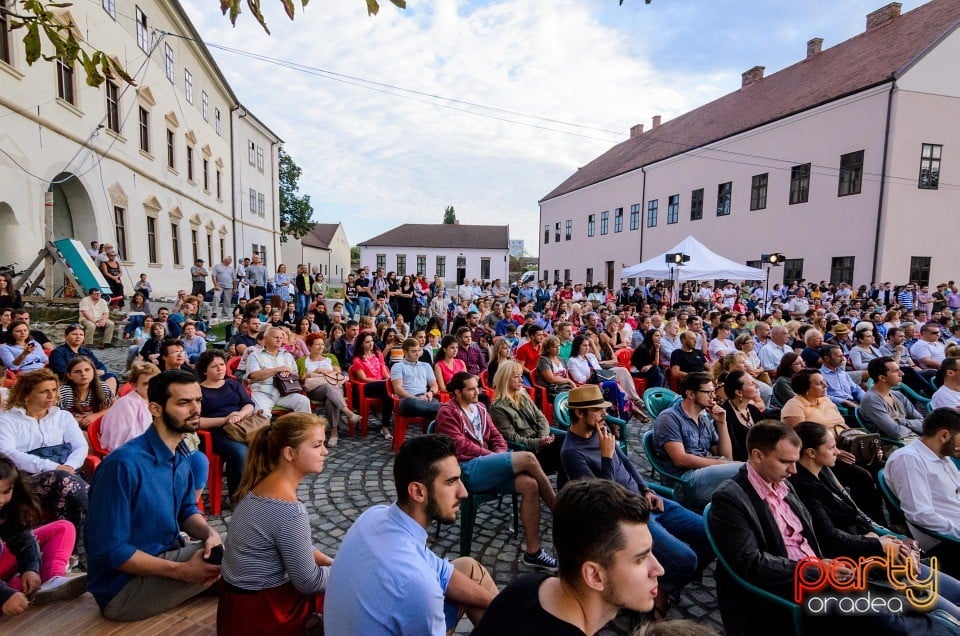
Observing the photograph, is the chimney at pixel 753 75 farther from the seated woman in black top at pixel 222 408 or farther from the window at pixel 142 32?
the seated woman in black top at pixel 222 408

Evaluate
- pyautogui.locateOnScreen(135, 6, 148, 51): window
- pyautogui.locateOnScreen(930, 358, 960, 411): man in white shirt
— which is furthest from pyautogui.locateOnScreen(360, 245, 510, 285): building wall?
pyautogui.locateOnScreen(930, 358, 960, 411): man in white shirt

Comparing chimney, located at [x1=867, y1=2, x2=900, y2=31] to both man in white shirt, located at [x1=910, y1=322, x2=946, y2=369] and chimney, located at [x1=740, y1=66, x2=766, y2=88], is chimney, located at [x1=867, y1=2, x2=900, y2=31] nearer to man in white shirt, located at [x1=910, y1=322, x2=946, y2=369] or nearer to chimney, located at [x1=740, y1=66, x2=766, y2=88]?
chimney, located at [x1=740, y1=66, x2=766, y2=88]

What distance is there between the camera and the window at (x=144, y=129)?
16656mm

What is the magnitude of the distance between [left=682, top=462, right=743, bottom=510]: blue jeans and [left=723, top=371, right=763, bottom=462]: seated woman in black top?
75 centimetres

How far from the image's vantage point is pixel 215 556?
7.41 ft

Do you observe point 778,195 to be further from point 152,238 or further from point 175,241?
point 175,241

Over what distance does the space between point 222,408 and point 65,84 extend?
13.4 metres

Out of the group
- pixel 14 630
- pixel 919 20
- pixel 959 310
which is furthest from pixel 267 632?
pixel 919 20

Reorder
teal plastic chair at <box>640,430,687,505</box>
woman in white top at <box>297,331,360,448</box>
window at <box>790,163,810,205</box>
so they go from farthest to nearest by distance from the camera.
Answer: window at <box>790,163,810,205</box> < woman in white top at <box>297,331,360,448</box> < teal plastic chair at <box>640,430,687,505</box>

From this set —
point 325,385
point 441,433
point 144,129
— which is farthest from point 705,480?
point 144,129

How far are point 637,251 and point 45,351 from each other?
28.6 meters

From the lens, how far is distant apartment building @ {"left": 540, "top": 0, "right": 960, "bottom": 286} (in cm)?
1709

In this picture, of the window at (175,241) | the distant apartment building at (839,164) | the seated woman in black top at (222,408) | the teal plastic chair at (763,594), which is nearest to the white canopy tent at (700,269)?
the distant apartment building at (839,164)

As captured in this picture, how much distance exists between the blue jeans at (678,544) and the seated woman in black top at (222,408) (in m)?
3.23
